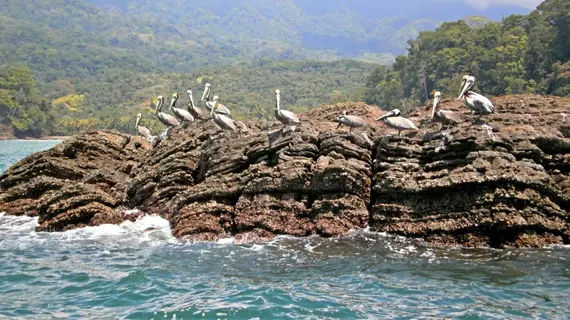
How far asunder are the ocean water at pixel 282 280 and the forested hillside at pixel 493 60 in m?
62.5

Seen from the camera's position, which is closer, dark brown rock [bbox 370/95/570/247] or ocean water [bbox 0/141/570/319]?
ocean water [bbox 0/141/570/319]

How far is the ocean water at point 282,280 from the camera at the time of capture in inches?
415

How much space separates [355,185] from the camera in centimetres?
1593

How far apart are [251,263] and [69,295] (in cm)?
428

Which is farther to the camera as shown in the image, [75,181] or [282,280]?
[75,181]

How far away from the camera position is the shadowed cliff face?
47.2ft

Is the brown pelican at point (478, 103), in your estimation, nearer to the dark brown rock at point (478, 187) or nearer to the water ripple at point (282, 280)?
the dark brown rock at point (478, 187)

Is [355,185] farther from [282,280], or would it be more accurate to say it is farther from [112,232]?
[112,232]

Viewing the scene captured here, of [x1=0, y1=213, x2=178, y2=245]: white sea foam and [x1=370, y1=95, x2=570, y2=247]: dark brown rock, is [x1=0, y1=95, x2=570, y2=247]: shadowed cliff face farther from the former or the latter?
[x1=0, y1=213, x2=178, y2=245]: white sea foam

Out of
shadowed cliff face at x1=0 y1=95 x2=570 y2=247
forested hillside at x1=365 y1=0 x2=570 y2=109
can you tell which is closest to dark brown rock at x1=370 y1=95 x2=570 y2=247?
shadowed cliff face at x1=0 y1=95 x2=570 y2=247

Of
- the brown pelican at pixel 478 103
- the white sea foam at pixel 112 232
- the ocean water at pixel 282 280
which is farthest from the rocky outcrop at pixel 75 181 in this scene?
the brown pelican at pixel 478 103

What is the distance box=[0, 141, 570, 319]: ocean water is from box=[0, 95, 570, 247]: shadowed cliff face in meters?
0.72

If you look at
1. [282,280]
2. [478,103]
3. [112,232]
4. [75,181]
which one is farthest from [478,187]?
[75,181]

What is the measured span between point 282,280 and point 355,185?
15.4 ft
